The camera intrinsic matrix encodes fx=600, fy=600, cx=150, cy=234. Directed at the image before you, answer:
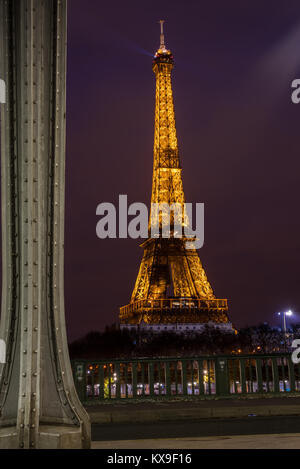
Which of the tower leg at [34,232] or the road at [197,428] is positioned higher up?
the tower leg at [34,232]

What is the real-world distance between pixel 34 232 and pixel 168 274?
61671 millimetres

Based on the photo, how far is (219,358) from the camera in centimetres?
1175

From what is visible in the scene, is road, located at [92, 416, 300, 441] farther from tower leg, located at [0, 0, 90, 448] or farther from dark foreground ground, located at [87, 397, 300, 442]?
tower leg, located at [0, 0, 90, 448]

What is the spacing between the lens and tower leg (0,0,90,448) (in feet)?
16.4

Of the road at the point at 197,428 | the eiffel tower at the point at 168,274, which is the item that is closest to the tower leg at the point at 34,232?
the road at the point at 197,428

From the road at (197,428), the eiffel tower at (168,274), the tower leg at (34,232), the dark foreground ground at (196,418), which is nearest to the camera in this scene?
the tower leg at (34,232)

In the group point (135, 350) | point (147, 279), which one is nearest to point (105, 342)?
point (135, 350)

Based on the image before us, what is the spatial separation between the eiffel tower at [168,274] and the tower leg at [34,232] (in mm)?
58999

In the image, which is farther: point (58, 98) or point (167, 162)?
point (167, 162)

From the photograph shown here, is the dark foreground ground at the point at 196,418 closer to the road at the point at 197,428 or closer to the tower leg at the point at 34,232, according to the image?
the road at the point at 197,428

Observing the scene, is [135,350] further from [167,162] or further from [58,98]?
[58,98]

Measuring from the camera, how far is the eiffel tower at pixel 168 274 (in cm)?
6531

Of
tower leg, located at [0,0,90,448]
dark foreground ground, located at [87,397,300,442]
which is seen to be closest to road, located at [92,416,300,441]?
dark foreground ground, located at [87,397,300,442]

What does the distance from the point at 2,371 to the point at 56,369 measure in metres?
0.47
